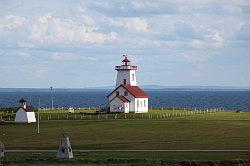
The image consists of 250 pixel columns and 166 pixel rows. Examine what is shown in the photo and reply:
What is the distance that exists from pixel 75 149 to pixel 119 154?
614 cm

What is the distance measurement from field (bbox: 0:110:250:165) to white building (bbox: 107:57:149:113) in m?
13.4

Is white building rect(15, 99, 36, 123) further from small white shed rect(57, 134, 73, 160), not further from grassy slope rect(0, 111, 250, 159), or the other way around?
small white shed rect(57, 134, 73, 160)

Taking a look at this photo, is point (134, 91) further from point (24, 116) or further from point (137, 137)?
point (137, 137)

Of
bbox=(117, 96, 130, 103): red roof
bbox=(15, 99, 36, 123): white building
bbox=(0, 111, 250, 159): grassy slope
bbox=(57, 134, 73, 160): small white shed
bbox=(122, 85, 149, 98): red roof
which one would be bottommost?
bbox=(57, 134, 73, 160): small white shed

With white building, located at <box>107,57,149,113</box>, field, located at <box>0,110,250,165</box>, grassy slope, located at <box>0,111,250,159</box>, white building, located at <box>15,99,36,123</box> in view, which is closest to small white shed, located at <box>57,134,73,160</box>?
field, located at <box>0,110,250,165</box>

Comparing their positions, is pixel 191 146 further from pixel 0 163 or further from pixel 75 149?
pixel 0 163

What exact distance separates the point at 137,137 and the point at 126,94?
46952mm

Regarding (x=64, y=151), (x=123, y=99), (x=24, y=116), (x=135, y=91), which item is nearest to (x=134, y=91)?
(x=135, y=91)

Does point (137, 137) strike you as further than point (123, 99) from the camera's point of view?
No

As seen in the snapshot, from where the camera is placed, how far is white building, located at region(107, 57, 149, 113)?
11281cm

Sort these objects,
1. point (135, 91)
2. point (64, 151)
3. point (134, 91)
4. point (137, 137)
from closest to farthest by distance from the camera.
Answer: point (64, 151), point (137, 137), point (134, 91), point (135, 91)

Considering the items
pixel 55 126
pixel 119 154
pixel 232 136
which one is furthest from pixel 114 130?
pixel 119 154

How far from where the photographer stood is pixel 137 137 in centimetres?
6794

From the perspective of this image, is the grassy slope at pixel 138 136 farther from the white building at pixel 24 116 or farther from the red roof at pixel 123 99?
the red roof at pixel 123 99
